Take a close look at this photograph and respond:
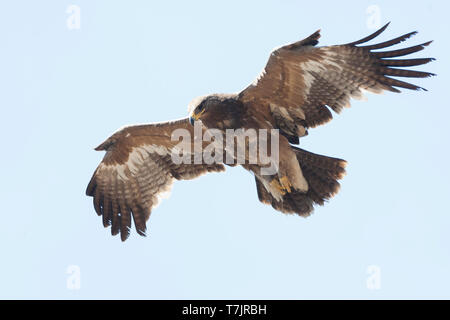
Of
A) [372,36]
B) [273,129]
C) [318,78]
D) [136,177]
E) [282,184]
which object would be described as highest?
[372,36]

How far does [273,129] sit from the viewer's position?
434 inches

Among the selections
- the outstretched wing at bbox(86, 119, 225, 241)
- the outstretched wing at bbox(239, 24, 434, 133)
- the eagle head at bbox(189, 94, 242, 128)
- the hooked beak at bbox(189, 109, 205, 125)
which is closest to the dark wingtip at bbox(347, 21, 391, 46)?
the outstretched wing at bbox(239, 24, 434, 133)

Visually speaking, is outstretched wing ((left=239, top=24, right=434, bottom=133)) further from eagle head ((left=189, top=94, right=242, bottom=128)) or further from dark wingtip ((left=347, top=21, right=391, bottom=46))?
eagle head ((left=189, top=94, right=242, bottom=128))

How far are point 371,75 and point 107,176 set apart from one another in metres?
4.52

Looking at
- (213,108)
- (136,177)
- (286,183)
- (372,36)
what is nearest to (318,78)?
(372,36)

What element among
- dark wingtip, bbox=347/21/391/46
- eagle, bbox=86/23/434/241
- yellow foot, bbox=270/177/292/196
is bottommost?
yellow foot, bbox=270/177/292/196

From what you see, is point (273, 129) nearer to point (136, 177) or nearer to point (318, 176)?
point (318, 176)

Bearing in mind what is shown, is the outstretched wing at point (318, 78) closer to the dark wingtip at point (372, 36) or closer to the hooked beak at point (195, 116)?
the dark wingtip at point (372, 36)

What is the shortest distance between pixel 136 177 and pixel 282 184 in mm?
2491

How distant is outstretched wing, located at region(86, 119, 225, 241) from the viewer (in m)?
12.1

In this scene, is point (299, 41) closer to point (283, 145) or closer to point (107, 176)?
point (283, 145)

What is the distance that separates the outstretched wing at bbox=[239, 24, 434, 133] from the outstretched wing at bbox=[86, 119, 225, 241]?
1.81 m

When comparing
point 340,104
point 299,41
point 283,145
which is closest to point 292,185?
point 283,145

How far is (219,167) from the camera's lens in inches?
481
